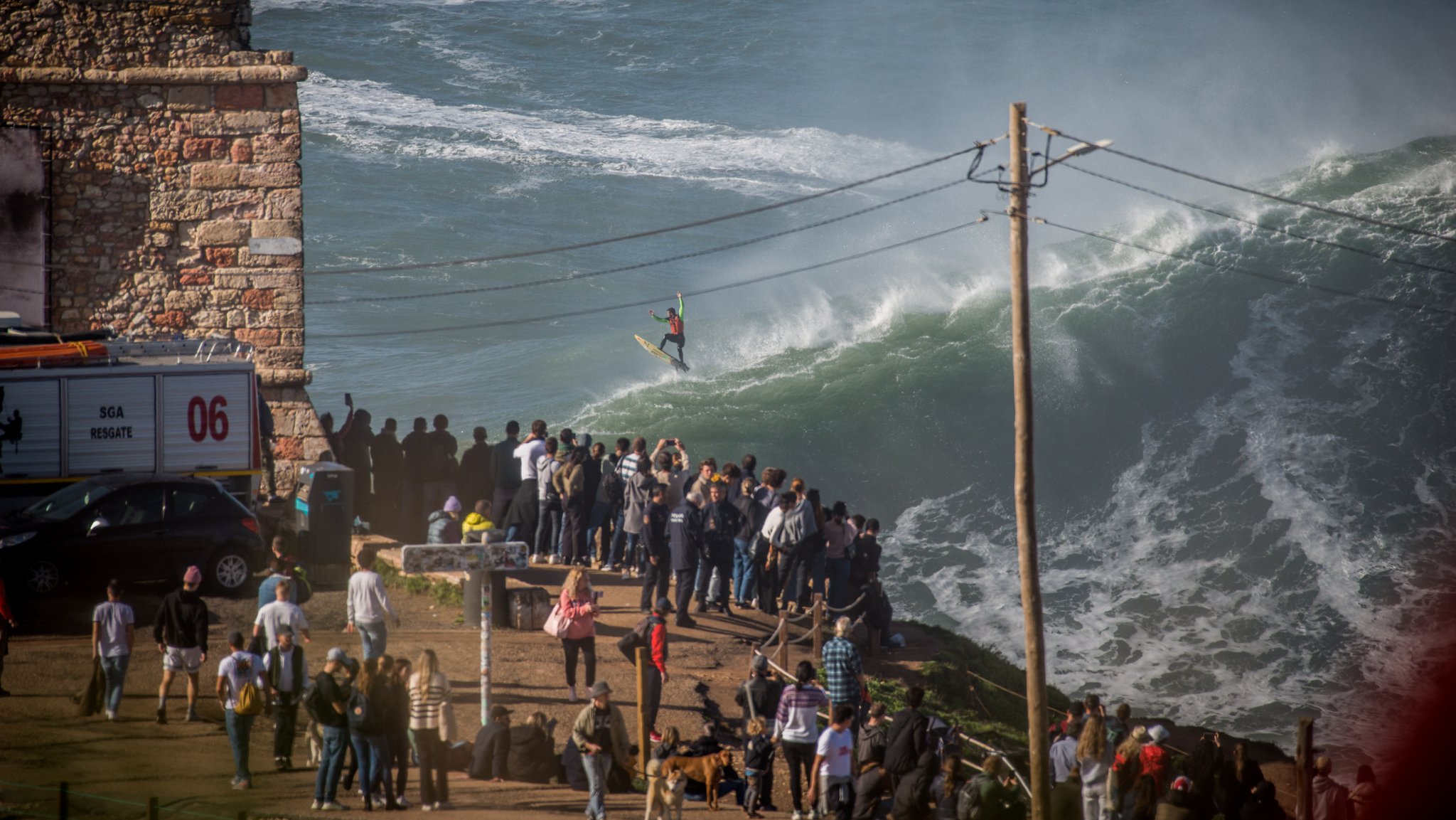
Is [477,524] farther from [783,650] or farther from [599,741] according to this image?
[599,741]

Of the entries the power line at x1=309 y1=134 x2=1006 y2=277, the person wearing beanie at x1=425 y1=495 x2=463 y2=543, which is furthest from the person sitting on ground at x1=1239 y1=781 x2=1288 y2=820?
the person wearing beanie at x1=425 y1=495 x2=463 y2=543

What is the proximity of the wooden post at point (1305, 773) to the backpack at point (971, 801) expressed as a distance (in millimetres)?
3472

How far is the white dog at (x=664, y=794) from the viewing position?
10.5 metres

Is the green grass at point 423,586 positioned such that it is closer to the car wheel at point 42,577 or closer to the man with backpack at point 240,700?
the car wheel at point 42,577

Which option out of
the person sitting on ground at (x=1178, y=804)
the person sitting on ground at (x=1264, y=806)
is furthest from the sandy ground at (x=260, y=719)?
the person sitting on ground at (x=1264, y=806)

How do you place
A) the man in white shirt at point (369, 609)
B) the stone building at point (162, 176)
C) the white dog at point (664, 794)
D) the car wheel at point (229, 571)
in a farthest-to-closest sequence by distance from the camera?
1. the stone building at point (162, 176)
2. the car wheel at point (229, 571)
3. the man in white shirt at point (369, 609)
4. the white dog at point (664, 794)

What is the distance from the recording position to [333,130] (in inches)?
2276

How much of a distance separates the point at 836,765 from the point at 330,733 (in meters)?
4.00

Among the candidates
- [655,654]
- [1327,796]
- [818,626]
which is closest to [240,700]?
[655,654]

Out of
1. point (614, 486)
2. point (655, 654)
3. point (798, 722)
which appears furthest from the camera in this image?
point (614, 486)

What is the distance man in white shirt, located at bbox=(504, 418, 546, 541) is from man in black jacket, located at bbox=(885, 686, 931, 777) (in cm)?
702

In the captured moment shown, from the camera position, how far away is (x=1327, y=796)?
11.8m

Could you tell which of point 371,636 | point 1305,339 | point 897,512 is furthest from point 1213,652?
point 371,636

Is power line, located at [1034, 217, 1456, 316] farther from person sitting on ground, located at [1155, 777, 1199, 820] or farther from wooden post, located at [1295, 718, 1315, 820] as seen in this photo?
person sitting on ground, located at [1155, 777, 1199, 820]
